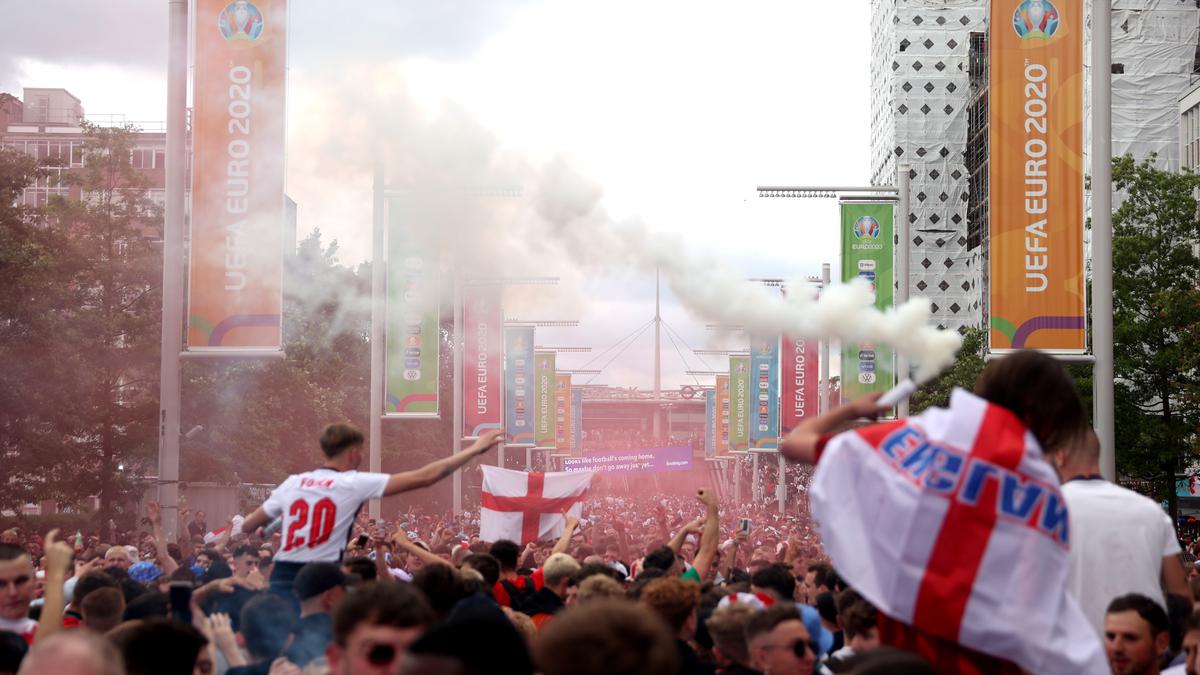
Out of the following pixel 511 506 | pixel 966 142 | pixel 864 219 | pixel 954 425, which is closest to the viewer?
pixel 954 425

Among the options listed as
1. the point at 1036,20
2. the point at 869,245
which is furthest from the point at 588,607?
the point at 869,245

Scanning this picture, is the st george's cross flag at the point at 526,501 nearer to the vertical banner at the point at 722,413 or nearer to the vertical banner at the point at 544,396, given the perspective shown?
the vertical banner at the point at 544,396

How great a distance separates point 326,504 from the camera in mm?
8125

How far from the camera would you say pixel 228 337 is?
18.1 metres

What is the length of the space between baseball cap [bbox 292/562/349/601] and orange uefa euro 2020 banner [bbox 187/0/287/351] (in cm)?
1152

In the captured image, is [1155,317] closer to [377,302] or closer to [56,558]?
[377,302]

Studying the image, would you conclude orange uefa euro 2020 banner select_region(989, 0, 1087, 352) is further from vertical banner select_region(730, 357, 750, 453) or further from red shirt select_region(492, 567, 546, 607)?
vertical banner select_region(730, 357, 750, 453)

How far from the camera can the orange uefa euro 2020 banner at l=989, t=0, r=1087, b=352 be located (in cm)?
1658

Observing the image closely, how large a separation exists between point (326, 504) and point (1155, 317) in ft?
87.5

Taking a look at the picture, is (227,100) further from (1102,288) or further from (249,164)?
(1102,288)

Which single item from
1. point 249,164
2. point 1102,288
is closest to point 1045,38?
point 1102,288

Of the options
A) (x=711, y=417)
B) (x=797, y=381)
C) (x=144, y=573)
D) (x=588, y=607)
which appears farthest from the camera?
(x=711, y=417)

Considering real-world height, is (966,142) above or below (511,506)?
above

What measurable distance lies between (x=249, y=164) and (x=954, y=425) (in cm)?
1470
